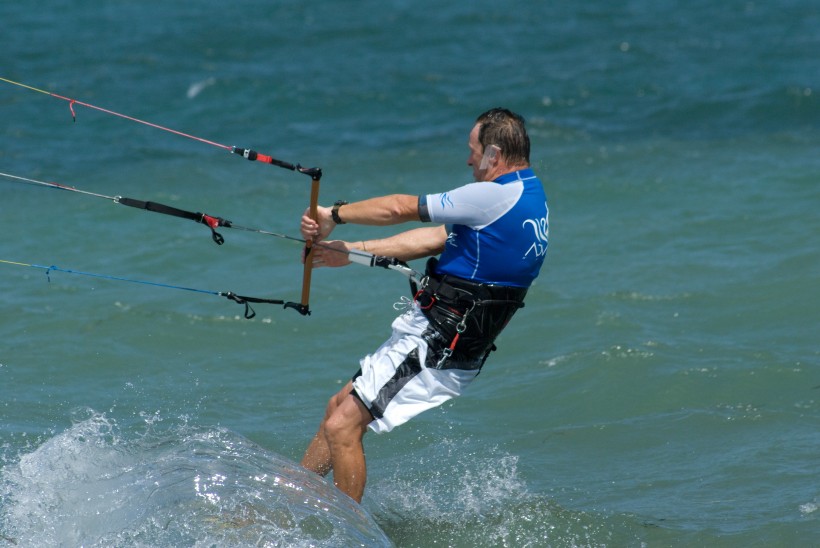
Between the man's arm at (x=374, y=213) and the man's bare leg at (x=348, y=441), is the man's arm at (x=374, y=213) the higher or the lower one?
the higher one

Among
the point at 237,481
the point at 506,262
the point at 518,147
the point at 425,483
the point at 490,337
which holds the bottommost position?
the point at 425,483

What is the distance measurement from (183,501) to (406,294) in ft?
15.6

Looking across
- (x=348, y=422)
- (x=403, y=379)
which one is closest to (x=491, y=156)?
(x=403, y=379)

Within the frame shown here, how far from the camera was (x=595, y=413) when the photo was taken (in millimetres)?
7648

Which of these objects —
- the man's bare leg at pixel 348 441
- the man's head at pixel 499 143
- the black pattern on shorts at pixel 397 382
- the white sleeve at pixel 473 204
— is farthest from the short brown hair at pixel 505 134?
the man's bare leg at pixel 348 441

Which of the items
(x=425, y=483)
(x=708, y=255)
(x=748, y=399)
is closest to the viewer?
(x=425, y=483)

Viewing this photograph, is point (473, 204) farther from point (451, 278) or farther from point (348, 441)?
point (348, 441)

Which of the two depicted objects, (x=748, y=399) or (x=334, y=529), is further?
(x=748, y=399)

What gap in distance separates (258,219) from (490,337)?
726 centimetres

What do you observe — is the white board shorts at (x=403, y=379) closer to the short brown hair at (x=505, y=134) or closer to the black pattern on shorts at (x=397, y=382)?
the black pattern on shorts at (x=397, y=382)

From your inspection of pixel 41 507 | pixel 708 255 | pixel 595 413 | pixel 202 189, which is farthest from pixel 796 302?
pixel 202 189

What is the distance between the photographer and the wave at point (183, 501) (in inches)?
207

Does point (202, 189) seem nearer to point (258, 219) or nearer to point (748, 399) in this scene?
point (258, 219)

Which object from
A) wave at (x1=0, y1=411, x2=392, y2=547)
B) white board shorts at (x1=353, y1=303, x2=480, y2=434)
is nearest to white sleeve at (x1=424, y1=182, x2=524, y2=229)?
white board shorts at (x1=353, y1=303, x2=480, y2=434)
